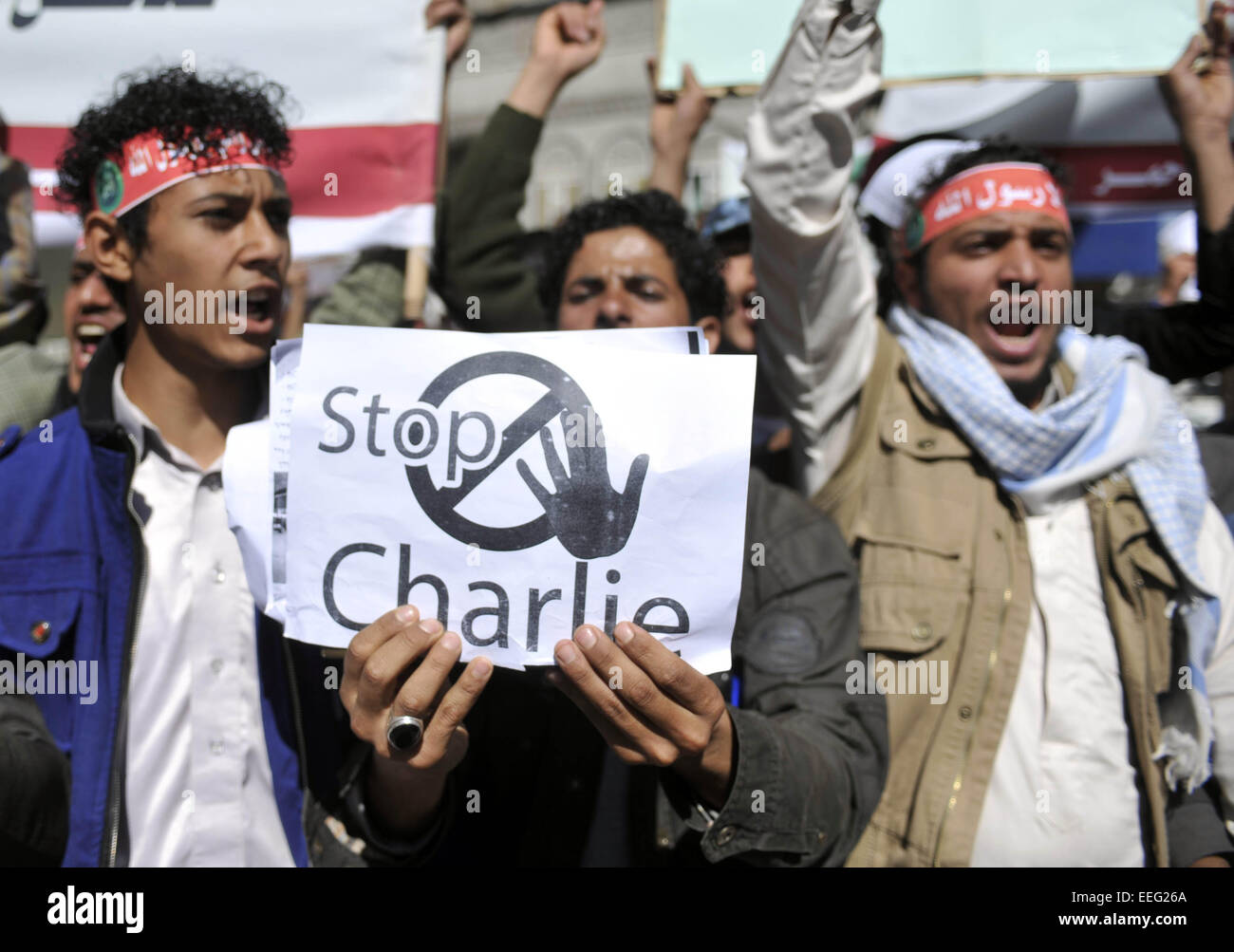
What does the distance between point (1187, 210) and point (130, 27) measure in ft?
14.6

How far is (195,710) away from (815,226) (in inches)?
61.3

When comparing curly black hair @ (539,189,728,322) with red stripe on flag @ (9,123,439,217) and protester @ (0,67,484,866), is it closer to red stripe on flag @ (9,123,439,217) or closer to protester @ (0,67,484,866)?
protester @ (0,67,484,866)

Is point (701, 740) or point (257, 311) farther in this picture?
point (257, 311)

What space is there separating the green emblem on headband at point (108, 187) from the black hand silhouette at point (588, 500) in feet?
4.08

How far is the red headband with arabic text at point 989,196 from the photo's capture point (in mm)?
2654

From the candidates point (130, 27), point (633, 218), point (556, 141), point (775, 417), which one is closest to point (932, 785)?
point (775, 417)

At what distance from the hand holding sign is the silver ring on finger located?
213 millimetres

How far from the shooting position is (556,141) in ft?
43.1

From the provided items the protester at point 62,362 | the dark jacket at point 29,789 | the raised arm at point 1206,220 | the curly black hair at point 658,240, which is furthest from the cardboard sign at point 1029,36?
the dark jacket at point 29,789

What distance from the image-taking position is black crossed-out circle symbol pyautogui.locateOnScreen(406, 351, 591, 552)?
154 cm

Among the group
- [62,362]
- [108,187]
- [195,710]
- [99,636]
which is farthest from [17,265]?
[195,710]

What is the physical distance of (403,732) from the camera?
1.47m

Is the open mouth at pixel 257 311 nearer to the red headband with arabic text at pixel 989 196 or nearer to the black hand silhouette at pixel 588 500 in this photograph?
the black hand silhouette at pixel 588 500

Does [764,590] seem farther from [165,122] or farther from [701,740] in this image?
[165,122]
